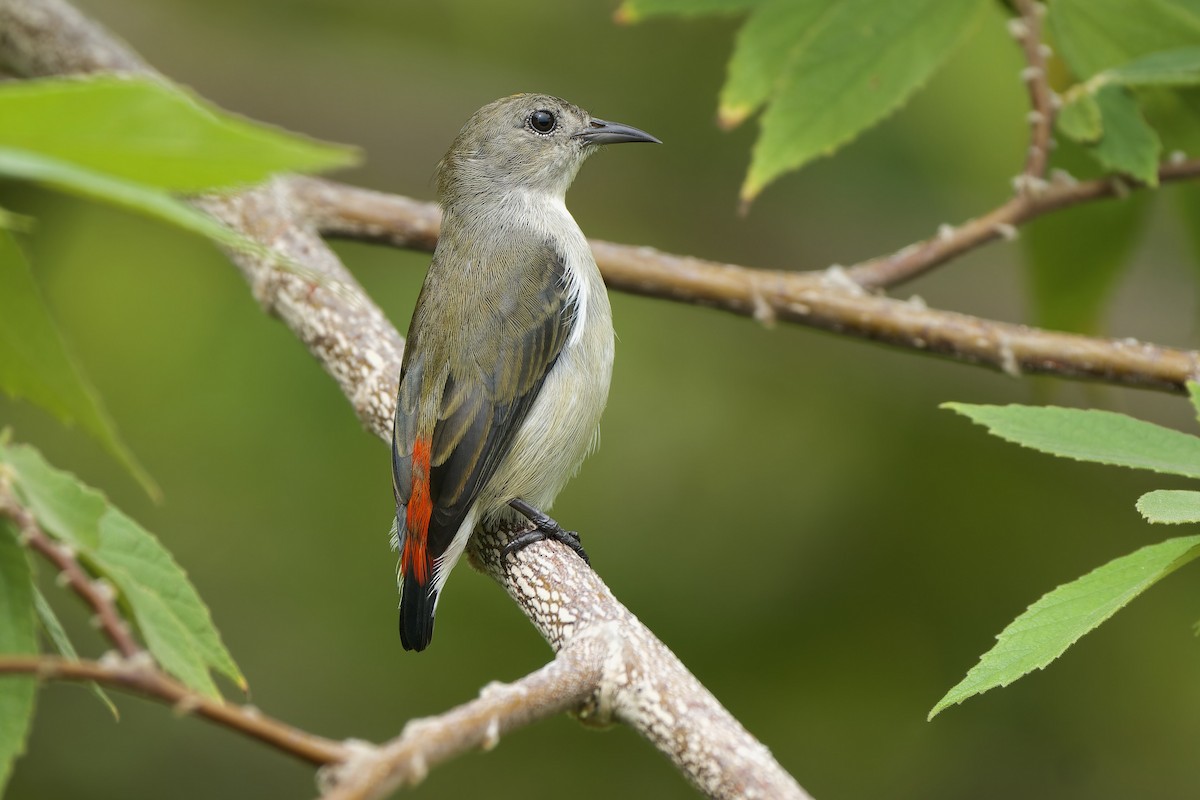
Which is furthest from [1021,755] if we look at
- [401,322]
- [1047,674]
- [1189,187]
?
[401,322]

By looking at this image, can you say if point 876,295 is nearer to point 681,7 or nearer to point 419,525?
point 681,7

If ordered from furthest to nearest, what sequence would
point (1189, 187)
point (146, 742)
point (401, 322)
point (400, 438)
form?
1. point (146, 742)
2. point (401, 322)
3. point (1189, 187)
4. point (400, 438)

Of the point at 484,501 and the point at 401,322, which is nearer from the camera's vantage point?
the point at 484,501

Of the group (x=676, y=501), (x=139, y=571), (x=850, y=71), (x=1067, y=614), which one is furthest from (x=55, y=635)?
(x=676, y=501)

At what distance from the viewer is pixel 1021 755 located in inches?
212

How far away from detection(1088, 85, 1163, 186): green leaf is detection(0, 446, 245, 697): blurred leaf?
2633 millimetres

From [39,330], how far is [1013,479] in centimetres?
450

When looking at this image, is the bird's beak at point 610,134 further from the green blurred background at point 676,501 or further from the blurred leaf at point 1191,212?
the blurred leaf at point 1191,212

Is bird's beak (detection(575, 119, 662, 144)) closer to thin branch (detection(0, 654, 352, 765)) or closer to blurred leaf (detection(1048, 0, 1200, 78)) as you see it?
blurred leaf (detection(1048, 0, 1200, 78))

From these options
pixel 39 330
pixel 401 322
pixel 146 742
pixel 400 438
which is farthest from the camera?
pixel 146 742

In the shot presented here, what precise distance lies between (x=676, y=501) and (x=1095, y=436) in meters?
3.57

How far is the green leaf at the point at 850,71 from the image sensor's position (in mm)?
3238

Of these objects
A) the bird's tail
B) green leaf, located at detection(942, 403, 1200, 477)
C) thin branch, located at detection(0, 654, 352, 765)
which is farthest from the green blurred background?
thin branch, located at detection(0, 654, 352, 765)

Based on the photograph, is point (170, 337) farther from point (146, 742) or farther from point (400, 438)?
point (400, 438)
